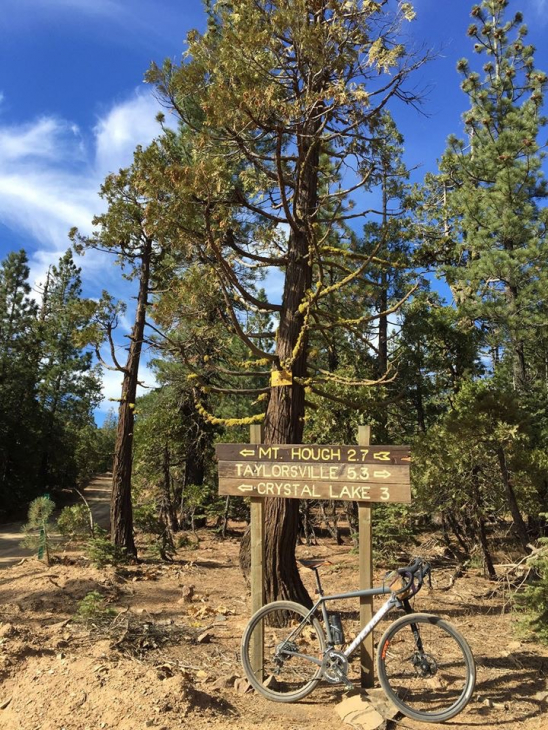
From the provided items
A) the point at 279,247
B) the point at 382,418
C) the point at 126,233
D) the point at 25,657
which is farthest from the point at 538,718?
the point at 126,233

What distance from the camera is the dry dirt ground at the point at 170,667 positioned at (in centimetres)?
354

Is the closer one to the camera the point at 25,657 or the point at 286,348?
the point at 25,657

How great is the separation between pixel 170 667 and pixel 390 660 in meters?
1.97

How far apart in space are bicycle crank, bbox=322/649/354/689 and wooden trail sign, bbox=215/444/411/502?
1.12 metres

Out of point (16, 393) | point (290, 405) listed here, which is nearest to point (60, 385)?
point (16, 393)

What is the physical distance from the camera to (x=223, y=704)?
12.4 feet

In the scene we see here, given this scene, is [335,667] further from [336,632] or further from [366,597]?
[366,597]

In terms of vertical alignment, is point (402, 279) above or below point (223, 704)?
above

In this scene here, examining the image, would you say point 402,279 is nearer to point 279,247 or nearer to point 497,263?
point 497,263

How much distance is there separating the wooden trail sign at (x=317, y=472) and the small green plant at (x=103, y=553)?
632cm

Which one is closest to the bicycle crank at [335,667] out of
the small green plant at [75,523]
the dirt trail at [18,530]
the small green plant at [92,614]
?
the small green plant at [92,614]

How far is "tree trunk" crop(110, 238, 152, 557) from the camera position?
10.9m

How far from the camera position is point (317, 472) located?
435cm

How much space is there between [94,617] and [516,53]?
15.1 metres
